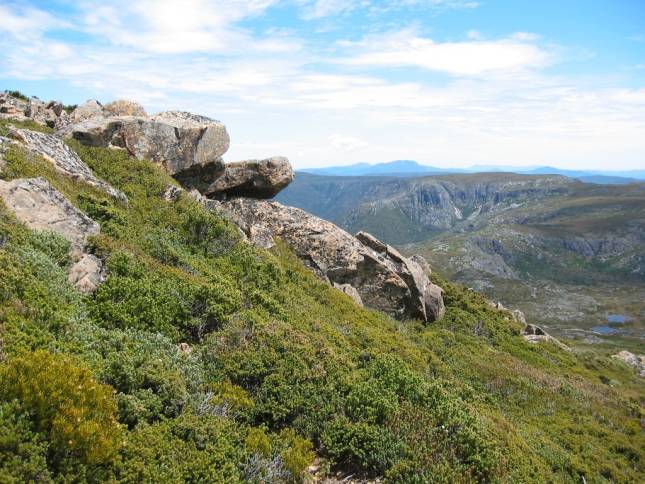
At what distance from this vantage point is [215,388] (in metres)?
10.8

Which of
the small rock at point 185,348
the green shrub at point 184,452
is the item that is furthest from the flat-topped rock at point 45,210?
the green shrub at point 184,452

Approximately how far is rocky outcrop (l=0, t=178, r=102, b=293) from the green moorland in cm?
51

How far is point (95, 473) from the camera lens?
6699 mm

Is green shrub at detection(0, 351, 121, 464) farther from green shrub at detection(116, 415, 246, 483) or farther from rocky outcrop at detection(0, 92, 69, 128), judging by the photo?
rocky outcrop at detection(0, 92, 69, 128)

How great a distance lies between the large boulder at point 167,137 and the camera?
92.3 ft

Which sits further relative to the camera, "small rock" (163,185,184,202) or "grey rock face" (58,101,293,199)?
"grey rock face" (58,101,293,199)

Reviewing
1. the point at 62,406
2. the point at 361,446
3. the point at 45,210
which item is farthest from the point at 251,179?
the point at 62,406

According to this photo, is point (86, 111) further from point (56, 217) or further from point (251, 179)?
point (56, 217)

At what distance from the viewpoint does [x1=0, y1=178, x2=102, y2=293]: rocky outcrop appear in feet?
45.1

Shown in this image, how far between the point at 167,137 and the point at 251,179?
6990 mm

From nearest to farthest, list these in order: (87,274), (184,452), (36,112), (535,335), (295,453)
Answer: (184,452) < (295,453) < (87,274) < (36,112) < (535,335)

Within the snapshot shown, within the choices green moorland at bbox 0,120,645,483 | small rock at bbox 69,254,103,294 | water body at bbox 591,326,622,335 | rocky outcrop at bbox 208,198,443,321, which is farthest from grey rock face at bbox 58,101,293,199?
water body at bbox 591,326,622,335

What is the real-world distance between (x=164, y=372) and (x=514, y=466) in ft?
30.1

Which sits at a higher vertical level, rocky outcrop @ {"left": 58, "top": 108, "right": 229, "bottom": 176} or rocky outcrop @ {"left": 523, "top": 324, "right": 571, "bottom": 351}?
rocky outcrop @ {"left": 58, "top": 108, "right": 229, "bottom": 176}
